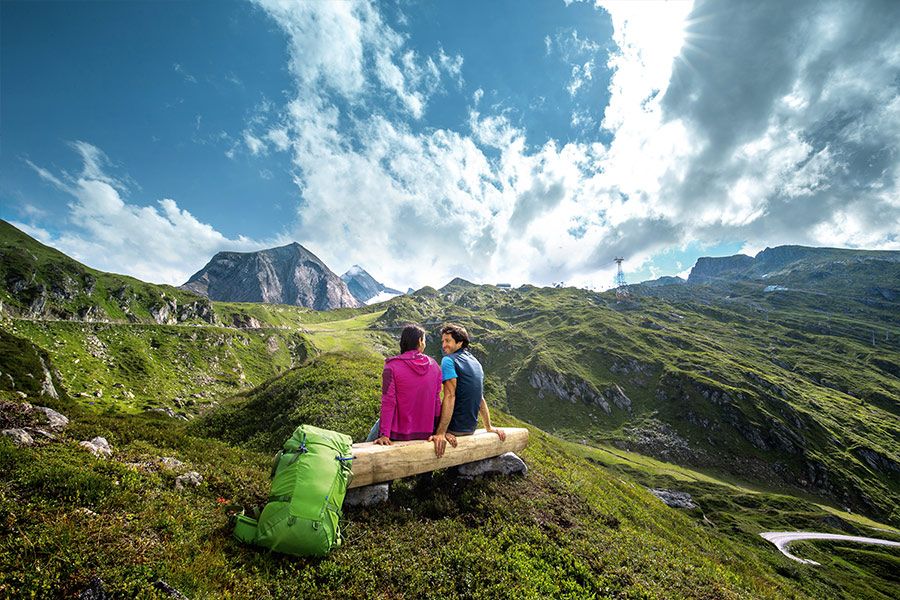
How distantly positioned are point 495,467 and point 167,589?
10.0m

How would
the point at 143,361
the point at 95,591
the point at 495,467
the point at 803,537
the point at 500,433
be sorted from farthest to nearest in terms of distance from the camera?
the point at 143,361, the point at 803,537, the point at 495,467, the point at 500,433, the point at 95,591

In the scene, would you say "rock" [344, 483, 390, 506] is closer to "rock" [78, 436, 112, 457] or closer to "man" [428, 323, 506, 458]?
"man" [428, 323, 506, 458]

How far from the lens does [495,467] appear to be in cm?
1291

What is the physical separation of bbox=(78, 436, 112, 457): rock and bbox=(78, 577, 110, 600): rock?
5.64 metres

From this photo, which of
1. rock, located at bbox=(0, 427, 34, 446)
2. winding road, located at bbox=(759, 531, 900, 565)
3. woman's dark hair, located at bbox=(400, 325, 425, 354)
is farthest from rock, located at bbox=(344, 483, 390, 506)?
winding road, located at bbox=(759, 531, 900, 565)

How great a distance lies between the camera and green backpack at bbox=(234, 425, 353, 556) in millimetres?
7047

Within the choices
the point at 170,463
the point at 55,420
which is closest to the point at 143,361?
the point at 55,420

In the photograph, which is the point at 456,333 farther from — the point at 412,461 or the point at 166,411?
the point at 166,411

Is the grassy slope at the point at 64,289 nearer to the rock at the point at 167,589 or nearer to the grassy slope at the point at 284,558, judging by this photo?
the grassy slope at the point at 284,558

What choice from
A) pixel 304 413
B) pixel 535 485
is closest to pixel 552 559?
pixel 535 485

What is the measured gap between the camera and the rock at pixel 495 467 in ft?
40.2

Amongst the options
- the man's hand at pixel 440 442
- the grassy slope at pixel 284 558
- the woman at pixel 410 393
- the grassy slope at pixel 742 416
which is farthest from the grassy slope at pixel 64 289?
the grassy slope at pixel 742 416

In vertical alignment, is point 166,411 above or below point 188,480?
below

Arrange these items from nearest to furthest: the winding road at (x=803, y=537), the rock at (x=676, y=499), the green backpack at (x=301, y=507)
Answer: the green backpack at (x=301, y=507)
the winding road at (x=803, y=537)
the rock at (x=676, y=499)
